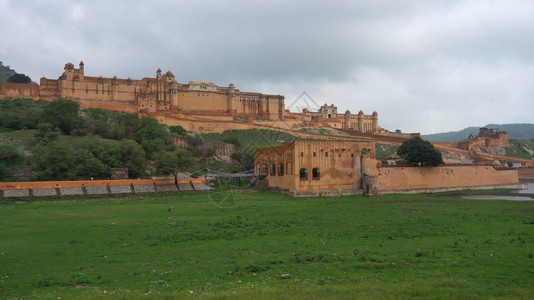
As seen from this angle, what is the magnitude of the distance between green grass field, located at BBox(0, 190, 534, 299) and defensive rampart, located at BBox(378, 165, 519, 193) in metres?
19.2

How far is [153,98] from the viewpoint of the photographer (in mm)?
68750

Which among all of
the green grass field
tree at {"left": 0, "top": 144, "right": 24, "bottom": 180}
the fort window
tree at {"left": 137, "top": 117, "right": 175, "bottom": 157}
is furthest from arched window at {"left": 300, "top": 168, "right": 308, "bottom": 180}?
tree at {"left": 0, "top": 144, "right": 24, "bottom": 180}

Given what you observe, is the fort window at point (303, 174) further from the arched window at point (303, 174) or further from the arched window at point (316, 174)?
→ the arched window at point (316, 174)

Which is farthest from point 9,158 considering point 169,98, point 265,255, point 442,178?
point 442,178

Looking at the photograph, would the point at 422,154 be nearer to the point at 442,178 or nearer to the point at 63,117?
the point at 442,178

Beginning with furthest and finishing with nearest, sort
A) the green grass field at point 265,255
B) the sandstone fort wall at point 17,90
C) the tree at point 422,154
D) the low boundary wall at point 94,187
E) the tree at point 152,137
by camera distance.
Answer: the sandstone fort wall at point 17,90 → the tree at point 152,137 → the tree at point 422,154 → the low boundary wall at point 94,187 → the green grass field at point 265,255

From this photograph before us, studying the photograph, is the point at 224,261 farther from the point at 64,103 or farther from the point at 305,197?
the point at 64,103

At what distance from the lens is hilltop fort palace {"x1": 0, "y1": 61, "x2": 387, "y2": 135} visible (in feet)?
220

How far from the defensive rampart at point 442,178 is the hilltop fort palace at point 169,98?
3563 centimetres

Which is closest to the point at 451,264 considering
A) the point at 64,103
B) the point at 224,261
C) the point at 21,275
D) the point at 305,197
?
the point at 224,261

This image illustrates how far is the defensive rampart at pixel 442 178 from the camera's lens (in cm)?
4259

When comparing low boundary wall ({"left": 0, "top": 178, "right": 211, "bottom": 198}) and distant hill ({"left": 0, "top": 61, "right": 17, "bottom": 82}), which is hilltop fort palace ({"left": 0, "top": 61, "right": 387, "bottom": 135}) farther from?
distant hill ({"left": 0, "top": 61, "right": 17, "bottom": 82})

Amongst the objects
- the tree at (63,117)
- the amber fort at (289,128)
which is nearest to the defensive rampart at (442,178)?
the amber fort at (289,128)

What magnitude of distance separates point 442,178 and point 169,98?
162ft
